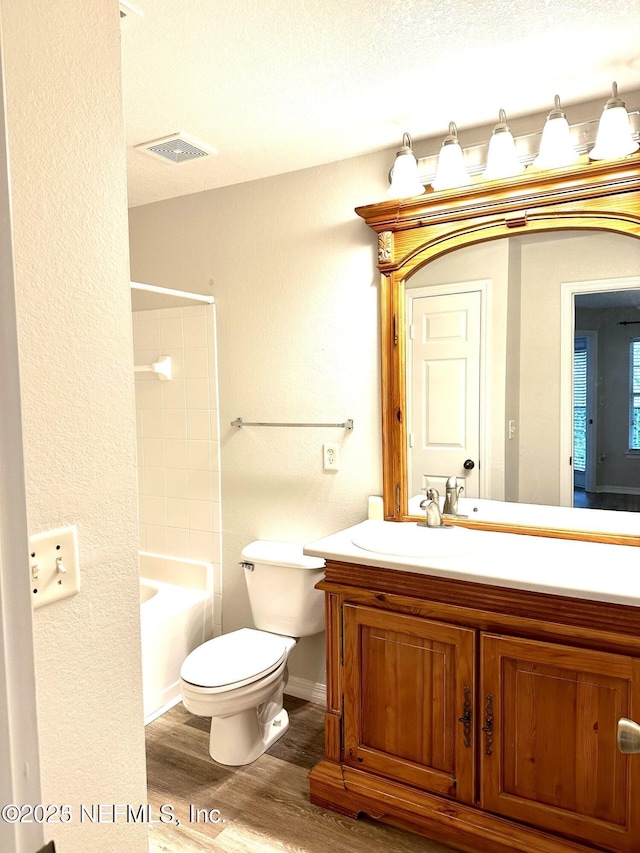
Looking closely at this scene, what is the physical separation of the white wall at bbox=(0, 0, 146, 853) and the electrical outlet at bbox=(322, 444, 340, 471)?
153cm

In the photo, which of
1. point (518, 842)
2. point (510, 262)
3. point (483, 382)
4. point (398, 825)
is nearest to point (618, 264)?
point (510, 262)

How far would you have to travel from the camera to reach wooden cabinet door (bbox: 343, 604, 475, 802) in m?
1.78

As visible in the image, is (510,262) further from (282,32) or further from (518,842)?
(518,842)

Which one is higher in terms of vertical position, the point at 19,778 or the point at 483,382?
the point at 483,382

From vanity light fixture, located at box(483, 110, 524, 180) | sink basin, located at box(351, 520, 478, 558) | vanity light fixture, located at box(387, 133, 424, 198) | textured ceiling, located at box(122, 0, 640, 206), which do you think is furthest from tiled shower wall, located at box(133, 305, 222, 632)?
vanity light fixture, located at box(483, 110, 524, 180)

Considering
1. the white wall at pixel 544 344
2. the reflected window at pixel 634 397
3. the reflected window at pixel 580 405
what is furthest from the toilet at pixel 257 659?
the reflected window at pixel 634 397

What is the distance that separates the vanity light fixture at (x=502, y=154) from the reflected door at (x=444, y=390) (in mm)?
421

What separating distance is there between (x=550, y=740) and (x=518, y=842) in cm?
A: 32

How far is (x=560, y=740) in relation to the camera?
1645 millimetres

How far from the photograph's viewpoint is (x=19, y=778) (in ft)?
1.84

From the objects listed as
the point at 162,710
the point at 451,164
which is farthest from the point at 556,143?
the point at 162,710

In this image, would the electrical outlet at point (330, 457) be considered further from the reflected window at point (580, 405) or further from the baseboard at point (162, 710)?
the baseboard at point (162, 710)

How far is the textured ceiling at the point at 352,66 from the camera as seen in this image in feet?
5.01

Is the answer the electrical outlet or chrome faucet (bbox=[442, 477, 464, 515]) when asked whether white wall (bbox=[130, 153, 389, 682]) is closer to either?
the electrical outlet
